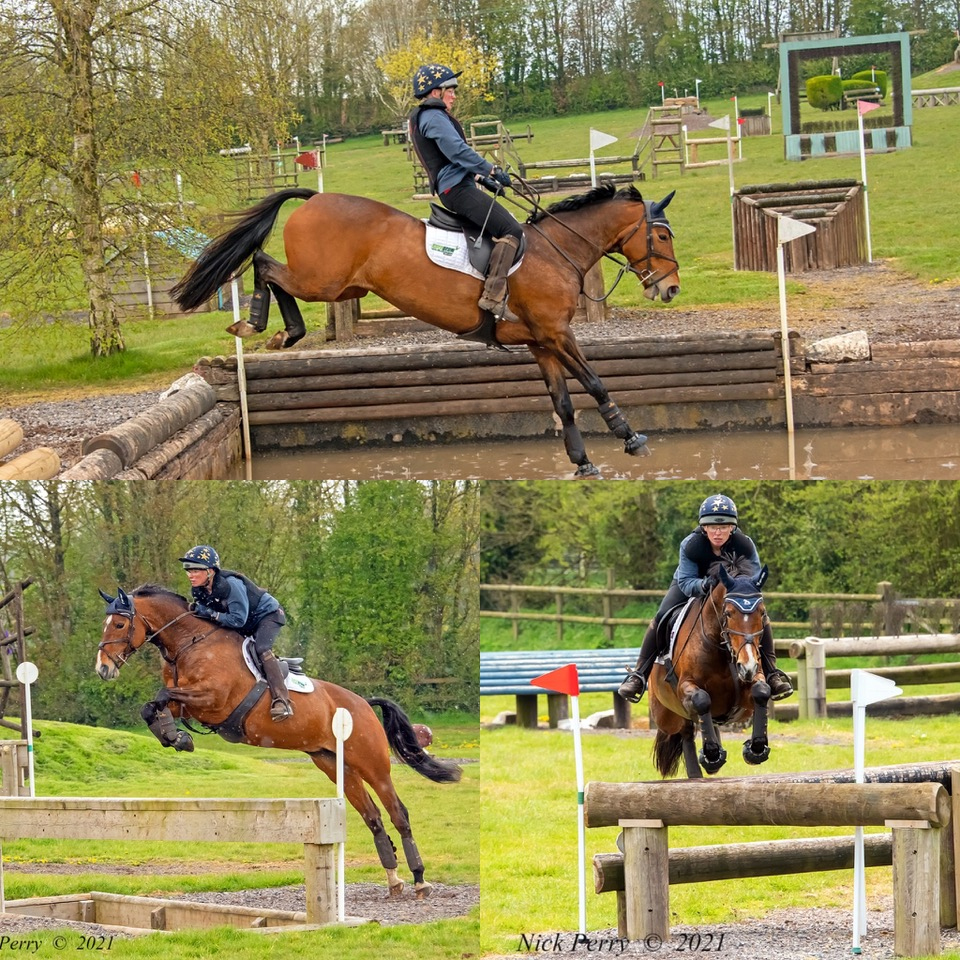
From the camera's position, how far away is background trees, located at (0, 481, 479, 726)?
7520mm

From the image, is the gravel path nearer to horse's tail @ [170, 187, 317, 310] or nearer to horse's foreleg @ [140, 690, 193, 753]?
horse's tail @ [170, 187, 317, 310]

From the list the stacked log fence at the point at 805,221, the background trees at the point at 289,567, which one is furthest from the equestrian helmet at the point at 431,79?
the stacked log fence at the point at 805,221

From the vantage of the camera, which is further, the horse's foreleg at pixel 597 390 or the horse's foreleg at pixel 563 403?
the horse's foreleg at pixel 563 403

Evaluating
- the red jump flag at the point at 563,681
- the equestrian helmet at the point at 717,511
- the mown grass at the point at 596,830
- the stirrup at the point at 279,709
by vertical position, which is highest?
the equestrian helmet at the point at 717,511

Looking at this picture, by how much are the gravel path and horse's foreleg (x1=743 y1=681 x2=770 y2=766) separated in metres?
6.70

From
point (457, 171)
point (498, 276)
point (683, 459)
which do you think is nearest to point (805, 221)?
point (683, 459)

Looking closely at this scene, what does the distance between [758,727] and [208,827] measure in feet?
7.85

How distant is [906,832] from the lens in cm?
528

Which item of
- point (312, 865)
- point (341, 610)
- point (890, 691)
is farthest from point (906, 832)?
point (341, 610)

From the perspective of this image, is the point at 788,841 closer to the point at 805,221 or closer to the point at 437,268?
the point at 437,268

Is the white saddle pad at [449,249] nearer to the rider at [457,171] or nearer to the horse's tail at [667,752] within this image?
the rider at [457,171]

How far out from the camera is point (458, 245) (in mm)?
6922

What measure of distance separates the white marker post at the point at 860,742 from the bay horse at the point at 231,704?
207 centimetres

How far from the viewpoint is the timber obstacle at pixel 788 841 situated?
5246 millimetres
